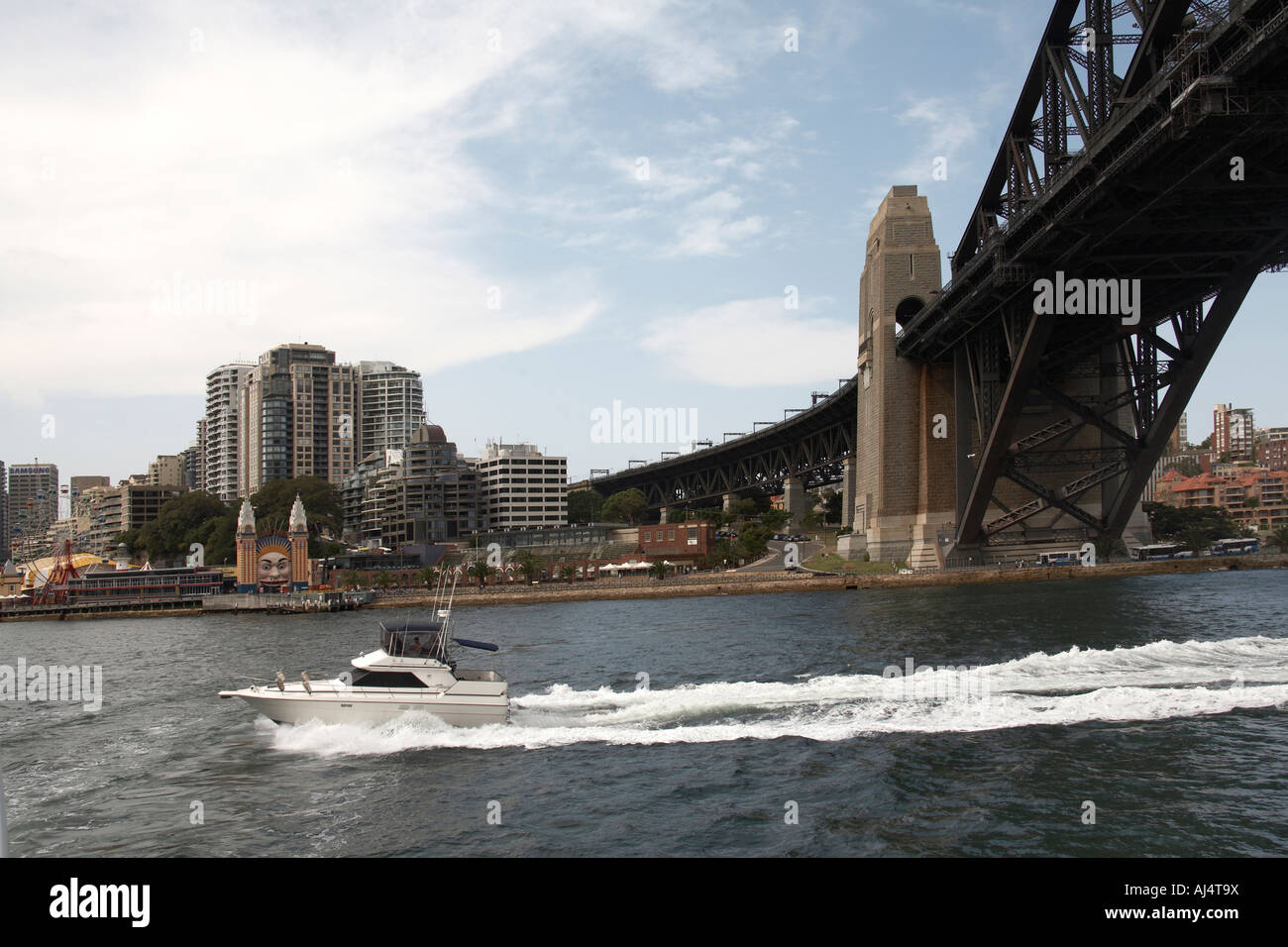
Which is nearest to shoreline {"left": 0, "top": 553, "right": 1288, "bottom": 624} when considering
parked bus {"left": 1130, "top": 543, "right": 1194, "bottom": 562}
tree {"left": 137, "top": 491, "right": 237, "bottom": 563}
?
parked bus {"left": 1130, "top": 543, "right": 1194, "bottom": 562}

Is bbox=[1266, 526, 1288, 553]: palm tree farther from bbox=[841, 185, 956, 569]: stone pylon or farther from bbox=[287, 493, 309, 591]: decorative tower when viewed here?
bbox=[287, 493, 309, 591]: decorative tower

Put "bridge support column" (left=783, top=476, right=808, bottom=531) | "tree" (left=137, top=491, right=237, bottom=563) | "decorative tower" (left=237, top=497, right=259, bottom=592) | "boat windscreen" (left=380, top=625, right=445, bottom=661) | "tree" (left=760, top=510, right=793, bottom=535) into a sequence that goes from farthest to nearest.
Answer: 1. "tree" (left=137, top=491, right=237, bottom=563)
2. "bridge support column" (left=783, top=476, right=808, bottom=531)
3. "tree" (left=760, top=510, right=793, bottom=535)
4. "decorative tower" (left=237, top=497, right=259, bottom=592)
5. "boat windscreen" (left=380, top=625, right=445, bottom=661)

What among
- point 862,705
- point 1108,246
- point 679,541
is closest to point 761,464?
point 679,541

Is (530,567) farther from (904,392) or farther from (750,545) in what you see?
(904,392)

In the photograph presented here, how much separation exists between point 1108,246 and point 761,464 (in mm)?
96239

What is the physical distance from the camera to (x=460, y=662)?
3750cm

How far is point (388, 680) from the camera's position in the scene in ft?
77.2

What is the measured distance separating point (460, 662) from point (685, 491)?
13713 centimetres

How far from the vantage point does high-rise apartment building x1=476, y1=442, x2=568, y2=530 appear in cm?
15700

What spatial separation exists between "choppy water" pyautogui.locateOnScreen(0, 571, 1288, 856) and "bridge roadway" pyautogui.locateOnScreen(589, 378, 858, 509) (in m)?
74.0

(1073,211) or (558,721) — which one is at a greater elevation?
(1073,211)

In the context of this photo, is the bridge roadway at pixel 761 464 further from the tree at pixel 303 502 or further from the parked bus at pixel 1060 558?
the tree at pixel 303 502
